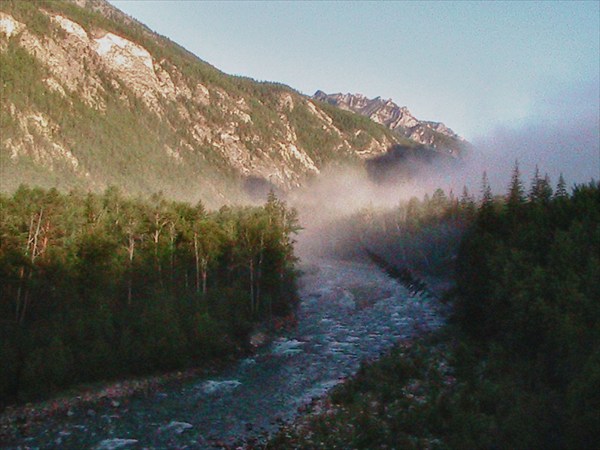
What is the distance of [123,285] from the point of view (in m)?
52.6

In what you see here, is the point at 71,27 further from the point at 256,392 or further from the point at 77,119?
the point at 256,392

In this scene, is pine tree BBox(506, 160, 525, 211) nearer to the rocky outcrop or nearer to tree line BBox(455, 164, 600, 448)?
A: tree line BBox(455, 164, 600, 448)

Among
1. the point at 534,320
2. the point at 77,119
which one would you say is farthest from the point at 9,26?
the point at 534,320

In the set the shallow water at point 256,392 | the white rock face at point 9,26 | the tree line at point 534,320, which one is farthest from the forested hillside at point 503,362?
the white rock face at point 9,26

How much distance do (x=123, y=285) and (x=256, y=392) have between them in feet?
64.2

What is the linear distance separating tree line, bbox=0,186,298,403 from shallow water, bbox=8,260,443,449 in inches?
152

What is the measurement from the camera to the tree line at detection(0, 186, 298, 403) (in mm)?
40031

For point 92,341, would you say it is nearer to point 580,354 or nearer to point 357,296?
point 580,354

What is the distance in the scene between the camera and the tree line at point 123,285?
40031mm

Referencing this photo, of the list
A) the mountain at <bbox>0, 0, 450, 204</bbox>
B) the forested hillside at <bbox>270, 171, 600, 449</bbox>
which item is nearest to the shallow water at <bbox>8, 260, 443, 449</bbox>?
the forested hillside at <bbox>270, 171, 600, 449</bbox>

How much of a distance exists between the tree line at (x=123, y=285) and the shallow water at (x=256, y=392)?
3.86 metres

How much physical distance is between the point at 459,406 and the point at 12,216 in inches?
1436

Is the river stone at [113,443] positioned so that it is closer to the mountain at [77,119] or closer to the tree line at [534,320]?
the tree line at [534,320]

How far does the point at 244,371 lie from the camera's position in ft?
147
